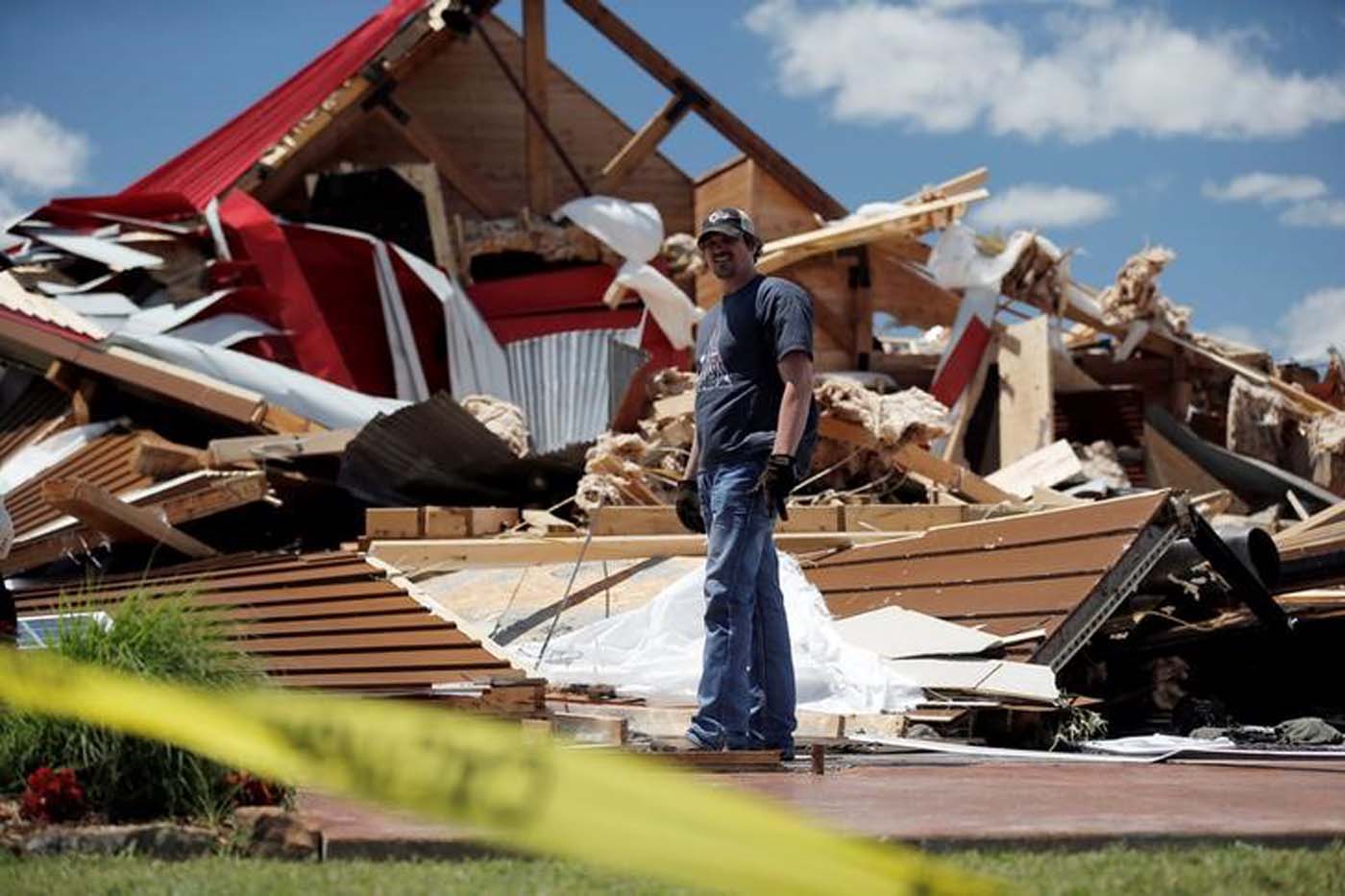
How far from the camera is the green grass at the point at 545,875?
4.16m

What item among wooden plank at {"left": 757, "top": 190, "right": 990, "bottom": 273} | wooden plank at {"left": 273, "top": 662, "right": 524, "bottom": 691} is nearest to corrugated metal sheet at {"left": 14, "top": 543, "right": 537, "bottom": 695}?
wooden plank at {"left": 273, "top": 662, "right": 524, "bottom": 691}

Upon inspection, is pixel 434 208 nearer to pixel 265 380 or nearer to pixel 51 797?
pixel 265 380

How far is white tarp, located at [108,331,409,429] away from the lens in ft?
48.0

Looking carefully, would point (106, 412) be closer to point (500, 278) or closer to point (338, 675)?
point (500, 278)

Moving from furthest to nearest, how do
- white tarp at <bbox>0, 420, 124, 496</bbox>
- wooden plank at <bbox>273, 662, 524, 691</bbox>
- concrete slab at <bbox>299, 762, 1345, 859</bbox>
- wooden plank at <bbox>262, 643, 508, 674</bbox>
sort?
white tarp at <bbox>0, 420, 124, 496</bbox>
wooden plank at <bbox>262, 643, 508, 674</bbox>
wooden plank at <bbox>273, 662, 524, 691</bbox>
concrete slab at <bbox>299, 762, 1345, 859</bbox>

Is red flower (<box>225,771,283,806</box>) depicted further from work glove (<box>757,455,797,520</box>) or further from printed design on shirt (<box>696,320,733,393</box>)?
printed design on shirt (<box>696,320,733,393</box>)

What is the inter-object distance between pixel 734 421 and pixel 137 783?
278 cm

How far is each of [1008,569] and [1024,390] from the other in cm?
815

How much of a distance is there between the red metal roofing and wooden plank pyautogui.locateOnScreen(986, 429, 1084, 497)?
707 centimetres

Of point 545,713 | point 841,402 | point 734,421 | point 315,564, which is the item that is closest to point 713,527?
point 734,421

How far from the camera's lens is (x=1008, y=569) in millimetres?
9164

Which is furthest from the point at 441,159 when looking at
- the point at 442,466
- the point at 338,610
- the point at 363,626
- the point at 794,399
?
the point at 794,399

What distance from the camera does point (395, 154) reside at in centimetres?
1809

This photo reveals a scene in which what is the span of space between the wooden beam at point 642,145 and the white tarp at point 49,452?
230 inches
